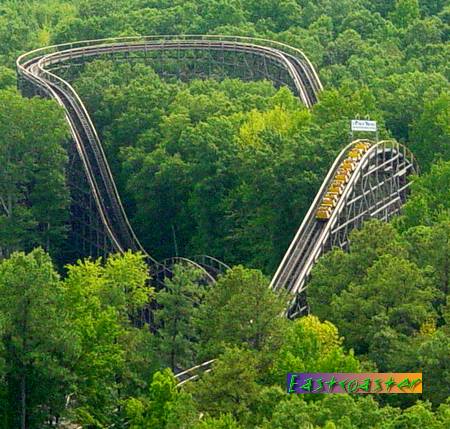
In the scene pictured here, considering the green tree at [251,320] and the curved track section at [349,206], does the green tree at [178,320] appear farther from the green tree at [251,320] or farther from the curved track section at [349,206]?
the curved track section at [349,206]

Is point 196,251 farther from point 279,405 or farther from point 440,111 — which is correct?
point 279,405

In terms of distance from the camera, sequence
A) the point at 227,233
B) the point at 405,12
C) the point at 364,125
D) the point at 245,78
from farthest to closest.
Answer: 1. the point at 405,12
2. the point at 245,78
3. the point at 227,233
4. the point at 364,125

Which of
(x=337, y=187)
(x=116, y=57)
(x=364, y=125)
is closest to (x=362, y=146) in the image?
(x=364, y=125)

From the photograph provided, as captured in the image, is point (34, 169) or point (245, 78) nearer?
point (34, 169)

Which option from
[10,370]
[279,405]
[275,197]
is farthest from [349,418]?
[275,197]

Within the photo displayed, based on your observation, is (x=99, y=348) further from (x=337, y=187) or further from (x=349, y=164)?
(x=349, y=164)

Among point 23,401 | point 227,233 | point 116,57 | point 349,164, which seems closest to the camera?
point 23,401
